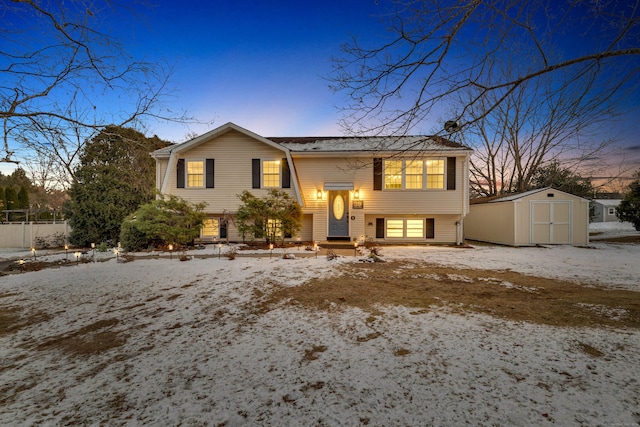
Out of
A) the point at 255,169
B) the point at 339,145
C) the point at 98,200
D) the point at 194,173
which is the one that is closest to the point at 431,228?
the point at 339,145

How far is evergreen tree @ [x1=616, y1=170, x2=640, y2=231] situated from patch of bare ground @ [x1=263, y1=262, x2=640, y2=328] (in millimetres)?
19420

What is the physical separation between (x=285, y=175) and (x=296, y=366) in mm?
10149

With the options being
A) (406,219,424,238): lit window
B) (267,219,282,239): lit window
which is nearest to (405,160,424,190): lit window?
(406,219,424,238): lit window

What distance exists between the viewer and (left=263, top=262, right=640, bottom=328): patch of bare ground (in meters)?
3.69

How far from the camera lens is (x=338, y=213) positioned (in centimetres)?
1265

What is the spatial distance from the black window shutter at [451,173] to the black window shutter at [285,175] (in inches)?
297

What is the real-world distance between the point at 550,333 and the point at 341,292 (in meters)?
2.99

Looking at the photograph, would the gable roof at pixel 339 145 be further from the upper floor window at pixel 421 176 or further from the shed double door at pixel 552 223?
the shed double door at pixel 552 223

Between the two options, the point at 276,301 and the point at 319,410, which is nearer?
the point at 319,410

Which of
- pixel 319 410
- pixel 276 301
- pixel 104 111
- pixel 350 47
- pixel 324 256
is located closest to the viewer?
pixel 319 410

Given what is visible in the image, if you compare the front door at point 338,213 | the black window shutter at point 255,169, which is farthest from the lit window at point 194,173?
the front door at point 338,213

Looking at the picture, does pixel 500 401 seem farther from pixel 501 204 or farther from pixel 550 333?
pixel 501 204

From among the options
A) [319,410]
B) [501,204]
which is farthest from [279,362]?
[501,204]

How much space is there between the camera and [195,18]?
449 cm
